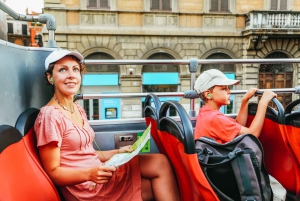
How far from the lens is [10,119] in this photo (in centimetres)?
138

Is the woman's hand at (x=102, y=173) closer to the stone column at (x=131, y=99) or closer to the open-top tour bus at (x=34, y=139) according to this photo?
the open-top tour bus at (x=34, y=139)

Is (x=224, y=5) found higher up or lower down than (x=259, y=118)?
higher up

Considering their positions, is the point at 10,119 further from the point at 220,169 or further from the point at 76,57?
the point at 220,169

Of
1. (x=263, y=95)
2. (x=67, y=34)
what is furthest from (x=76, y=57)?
(x=67, y=34)

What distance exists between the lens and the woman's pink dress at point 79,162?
A: 1558mm

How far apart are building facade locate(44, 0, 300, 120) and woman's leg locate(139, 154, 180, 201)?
32.6ft

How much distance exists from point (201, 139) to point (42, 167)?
3.10ft

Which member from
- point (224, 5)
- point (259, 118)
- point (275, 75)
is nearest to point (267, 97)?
point (259, 118)

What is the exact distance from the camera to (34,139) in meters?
1.56

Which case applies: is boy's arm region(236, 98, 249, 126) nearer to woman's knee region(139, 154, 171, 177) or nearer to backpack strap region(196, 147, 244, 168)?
backpack strap region(196, 147, 244, 168)

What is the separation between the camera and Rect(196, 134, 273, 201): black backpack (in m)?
1.59

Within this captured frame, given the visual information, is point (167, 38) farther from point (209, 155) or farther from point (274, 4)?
point (209, 155)

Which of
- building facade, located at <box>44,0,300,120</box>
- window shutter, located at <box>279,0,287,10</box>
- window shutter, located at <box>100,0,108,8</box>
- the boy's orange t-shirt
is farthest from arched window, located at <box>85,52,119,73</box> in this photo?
the boy's orange t-shirt

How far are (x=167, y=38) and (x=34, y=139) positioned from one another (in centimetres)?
1159
